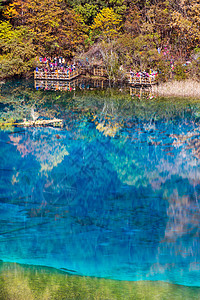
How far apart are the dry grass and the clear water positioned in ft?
12.1

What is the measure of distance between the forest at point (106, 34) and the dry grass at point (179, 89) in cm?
121

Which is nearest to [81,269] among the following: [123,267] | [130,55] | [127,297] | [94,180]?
[123,267]

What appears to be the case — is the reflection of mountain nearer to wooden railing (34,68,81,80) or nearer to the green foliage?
wooden railing (34,68,81,80)

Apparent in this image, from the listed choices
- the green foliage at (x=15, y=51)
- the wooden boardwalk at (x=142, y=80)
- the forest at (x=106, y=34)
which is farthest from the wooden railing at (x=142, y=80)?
the green foliage at (x=15, y=51)

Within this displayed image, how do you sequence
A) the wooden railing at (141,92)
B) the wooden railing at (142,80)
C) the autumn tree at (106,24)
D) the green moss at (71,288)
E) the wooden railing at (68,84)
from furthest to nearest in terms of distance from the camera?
the autumn tree at (106,24)
the wooden railing at (68,84)
the wooden railing at (142,80)
the wooden railing at (141,92)
the green moss at (71,288)

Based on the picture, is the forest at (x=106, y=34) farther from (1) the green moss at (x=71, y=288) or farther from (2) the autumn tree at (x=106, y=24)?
(1) the green moss at (x=71, y=288)

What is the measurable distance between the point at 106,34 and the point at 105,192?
28.4m

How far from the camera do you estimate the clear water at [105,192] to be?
360 inches

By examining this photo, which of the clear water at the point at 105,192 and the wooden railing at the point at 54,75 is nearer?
the clear water at the point at 105,192

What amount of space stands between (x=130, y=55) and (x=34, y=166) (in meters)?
21.0

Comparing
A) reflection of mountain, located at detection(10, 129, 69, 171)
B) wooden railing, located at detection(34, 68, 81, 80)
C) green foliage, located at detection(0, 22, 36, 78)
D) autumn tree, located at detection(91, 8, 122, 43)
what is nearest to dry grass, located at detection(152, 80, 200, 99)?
wooden railing, located at detection(34, 68, 81, 80)

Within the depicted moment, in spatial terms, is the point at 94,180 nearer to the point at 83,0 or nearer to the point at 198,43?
the point at 198,43

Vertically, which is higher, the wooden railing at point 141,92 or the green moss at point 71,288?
the green moss at point 71,288

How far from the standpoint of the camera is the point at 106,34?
3956 centimetres
